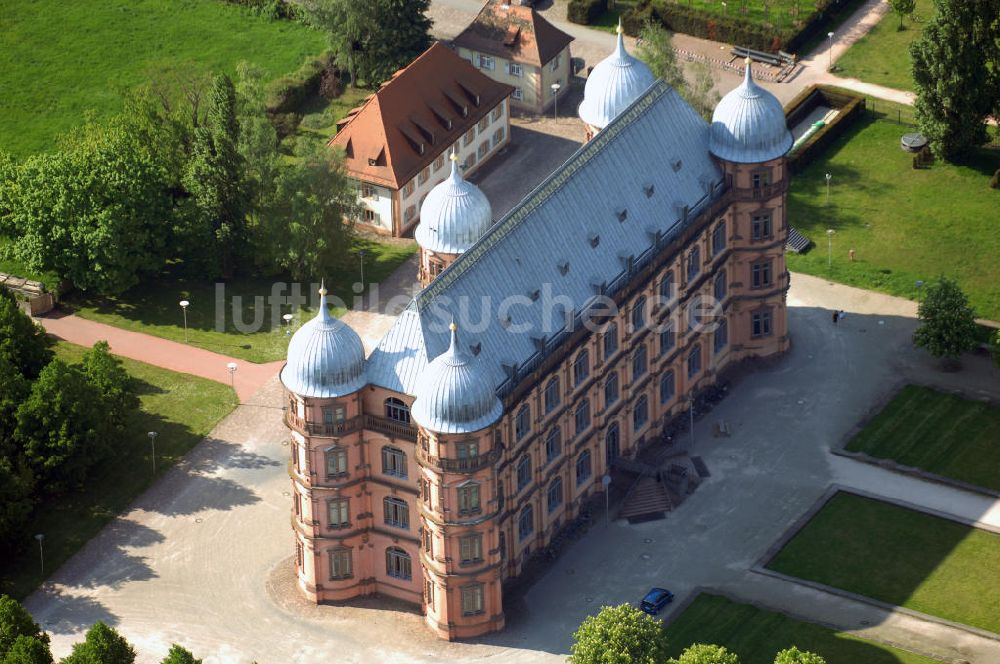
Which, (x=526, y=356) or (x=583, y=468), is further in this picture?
(x=583, y=468)

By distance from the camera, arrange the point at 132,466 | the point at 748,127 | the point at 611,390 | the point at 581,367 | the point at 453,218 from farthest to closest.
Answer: the point at 748,127 < the point at 132,466 < the point at 611,390 < the point at 453,218 < the point at 581,367

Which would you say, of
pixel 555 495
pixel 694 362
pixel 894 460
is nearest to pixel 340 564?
pixel 555 495

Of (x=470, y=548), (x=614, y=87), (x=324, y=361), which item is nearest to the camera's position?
(x=324, y=361)

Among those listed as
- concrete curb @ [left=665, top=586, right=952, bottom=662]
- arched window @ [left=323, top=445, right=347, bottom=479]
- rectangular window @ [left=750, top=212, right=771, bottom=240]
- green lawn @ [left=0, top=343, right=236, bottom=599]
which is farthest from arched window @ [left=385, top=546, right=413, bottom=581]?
rectangular window @ [left=750, top=212, right=771, bottom=240]

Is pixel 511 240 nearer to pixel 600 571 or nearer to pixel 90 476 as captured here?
pixel 600 571

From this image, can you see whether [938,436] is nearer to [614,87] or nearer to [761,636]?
[761,636]

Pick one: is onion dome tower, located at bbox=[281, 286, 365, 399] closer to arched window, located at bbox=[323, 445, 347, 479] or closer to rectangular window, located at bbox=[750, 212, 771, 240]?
arched window, located at bbox=[323, 445, 347, 479]

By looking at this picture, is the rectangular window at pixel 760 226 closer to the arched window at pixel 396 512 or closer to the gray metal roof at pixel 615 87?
the gray metal roof at pixel 615 87

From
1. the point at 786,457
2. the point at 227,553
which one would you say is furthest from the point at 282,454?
the point at 786,457

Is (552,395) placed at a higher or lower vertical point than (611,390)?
higher
